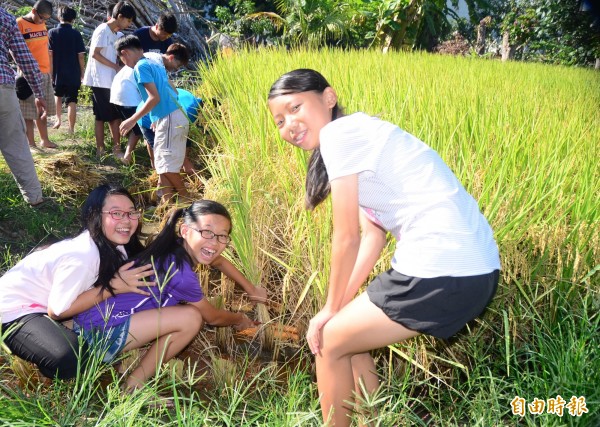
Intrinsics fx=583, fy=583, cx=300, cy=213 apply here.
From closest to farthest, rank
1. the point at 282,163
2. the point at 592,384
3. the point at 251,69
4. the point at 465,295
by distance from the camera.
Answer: the point at 465,295, the point at 592,384, the point at 282,163, the point at 251,69

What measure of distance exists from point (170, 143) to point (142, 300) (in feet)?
5.70

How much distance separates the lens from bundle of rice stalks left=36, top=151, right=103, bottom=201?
11.8ft

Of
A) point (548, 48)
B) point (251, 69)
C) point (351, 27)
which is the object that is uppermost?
point (251, 69)

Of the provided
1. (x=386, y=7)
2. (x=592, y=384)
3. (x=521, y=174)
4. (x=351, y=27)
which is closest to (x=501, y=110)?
(x=521, y=174)

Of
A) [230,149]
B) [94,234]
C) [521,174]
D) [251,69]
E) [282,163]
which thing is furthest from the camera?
[251,69]

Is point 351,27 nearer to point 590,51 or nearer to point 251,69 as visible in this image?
point 590,51

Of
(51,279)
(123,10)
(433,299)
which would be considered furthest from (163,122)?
(433,299)

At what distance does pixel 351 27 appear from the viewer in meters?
11.1

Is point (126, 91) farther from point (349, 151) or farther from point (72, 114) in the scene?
point (349, 151)

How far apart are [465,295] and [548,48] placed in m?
16.4

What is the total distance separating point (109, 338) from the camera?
1.92m

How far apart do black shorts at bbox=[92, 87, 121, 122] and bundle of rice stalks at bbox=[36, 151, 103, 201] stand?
60cm

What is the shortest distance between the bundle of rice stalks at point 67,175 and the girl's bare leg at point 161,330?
1.83 m

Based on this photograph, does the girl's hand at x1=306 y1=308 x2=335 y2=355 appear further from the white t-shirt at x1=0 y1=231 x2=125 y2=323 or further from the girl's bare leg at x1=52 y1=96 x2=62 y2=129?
the girl's bare leg at x1=52 y1=96 x2=62 y2=129
